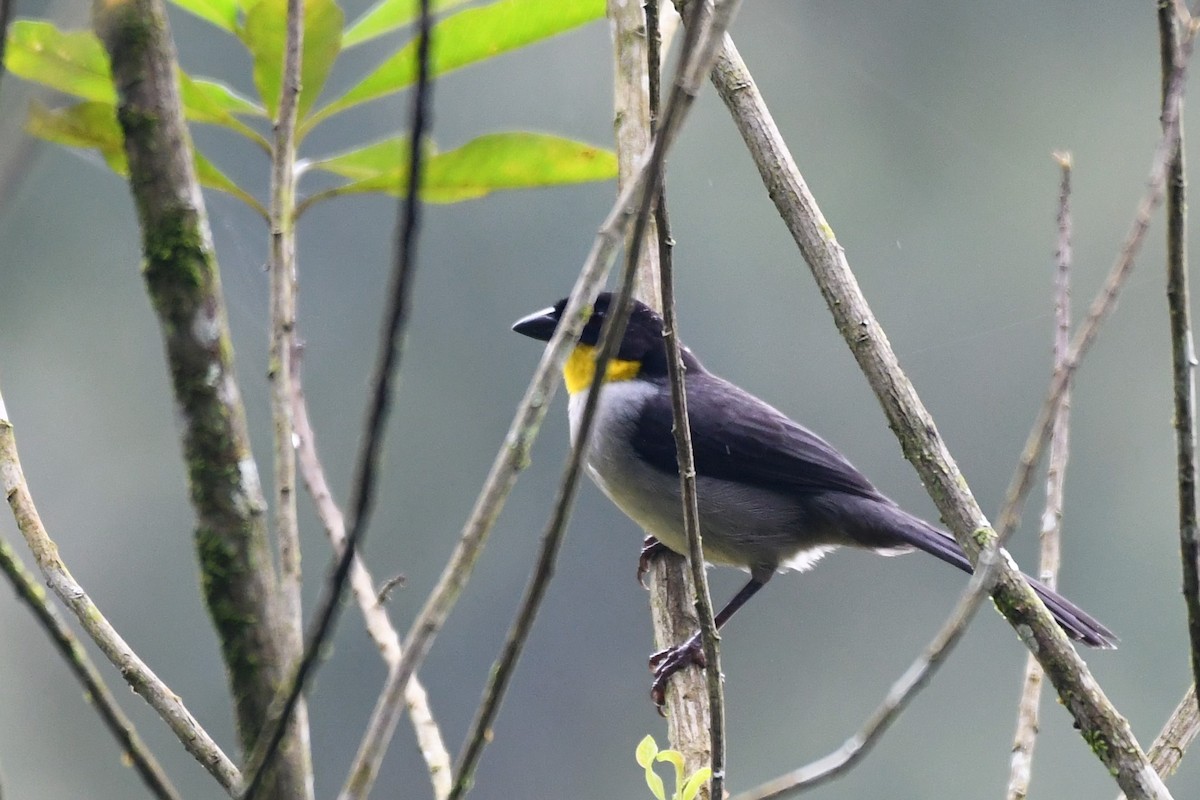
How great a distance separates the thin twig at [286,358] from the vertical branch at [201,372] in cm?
3

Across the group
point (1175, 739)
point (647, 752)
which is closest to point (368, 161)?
point (647, 752)

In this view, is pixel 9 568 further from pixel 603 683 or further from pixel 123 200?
pixel 123 200

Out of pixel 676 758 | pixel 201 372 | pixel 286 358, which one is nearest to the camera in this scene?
pixel 201 372

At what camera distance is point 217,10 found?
2215mm

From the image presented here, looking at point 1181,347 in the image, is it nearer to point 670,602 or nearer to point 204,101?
point 204,101

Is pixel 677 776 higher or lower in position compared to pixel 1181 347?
lower

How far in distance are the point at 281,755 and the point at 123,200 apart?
11.7m

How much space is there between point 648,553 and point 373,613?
1.86 metres

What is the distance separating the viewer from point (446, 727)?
32.2 feet

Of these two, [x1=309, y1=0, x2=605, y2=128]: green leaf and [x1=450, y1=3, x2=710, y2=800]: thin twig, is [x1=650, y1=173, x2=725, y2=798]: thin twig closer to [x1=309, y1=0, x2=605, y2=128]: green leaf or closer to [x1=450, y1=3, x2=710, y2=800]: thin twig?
[x1=450, y1=3, x2=710, y2=800]: thin twig

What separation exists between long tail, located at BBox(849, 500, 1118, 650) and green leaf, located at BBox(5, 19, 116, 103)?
2255 millimetres

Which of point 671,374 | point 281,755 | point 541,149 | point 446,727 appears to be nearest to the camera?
point 281,755

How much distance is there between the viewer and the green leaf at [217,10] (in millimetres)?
2197

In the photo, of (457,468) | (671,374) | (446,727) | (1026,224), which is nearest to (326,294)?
(457,468)
